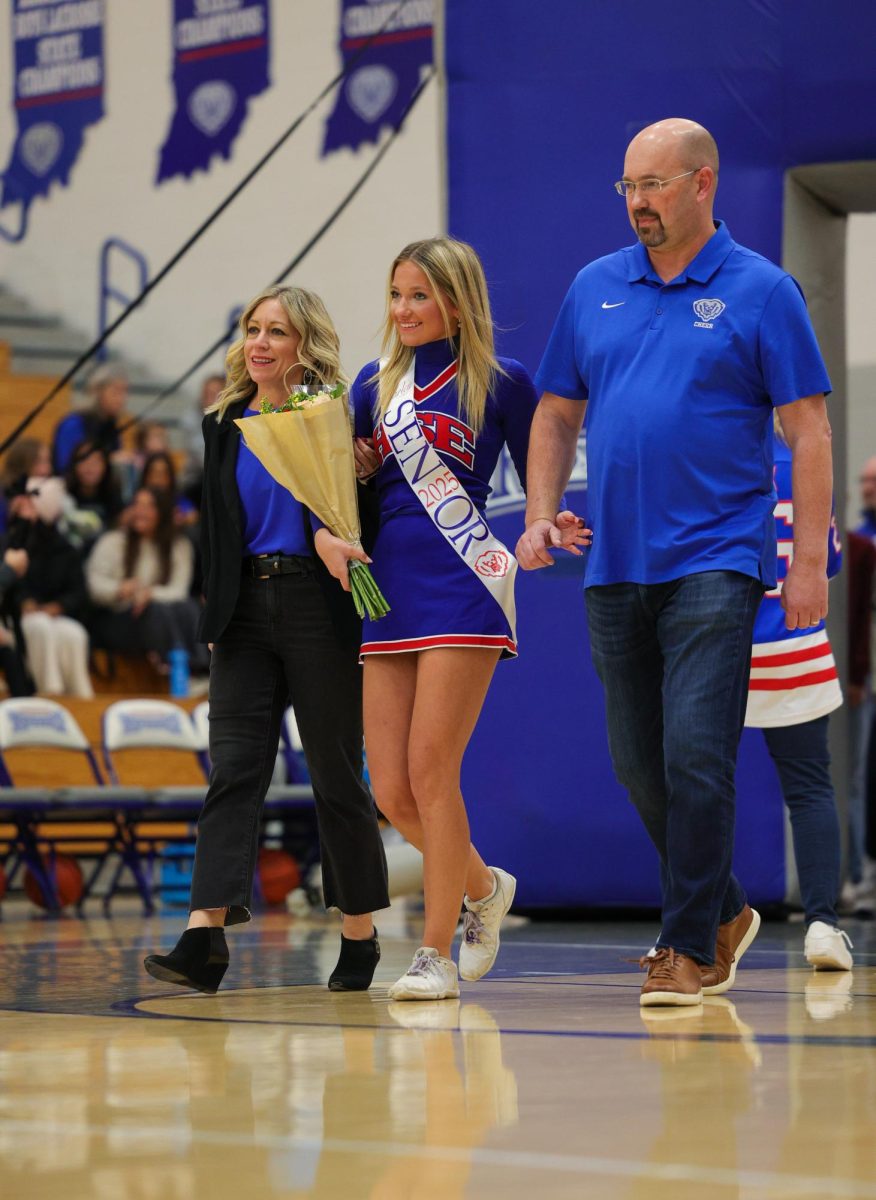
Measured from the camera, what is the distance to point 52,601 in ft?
42.8

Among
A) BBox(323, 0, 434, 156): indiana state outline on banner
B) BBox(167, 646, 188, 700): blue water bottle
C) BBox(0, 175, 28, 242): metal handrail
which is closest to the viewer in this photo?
BBox(167, 646, 188, 700): blue water bottle

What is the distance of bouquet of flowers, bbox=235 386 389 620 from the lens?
170 inches

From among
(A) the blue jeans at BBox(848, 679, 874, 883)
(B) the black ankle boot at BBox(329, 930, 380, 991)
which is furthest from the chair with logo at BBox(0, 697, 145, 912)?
(B) the black ankle boot at BBox(329, 930, 380, 991)

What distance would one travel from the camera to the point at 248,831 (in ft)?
14.8

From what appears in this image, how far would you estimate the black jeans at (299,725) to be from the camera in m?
4.53

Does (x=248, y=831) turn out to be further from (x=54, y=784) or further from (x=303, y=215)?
(x=303, y=215)

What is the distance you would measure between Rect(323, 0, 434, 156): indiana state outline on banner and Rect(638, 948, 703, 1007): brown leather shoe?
1069cm

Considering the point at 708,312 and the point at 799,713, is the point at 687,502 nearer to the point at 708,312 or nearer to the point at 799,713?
the point at 708,312

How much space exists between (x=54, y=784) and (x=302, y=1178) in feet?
28.3

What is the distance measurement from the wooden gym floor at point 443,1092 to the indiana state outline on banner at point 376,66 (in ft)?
33.2

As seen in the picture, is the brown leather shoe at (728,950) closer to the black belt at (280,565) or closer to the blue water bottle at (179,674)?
the black belt at (280,565)

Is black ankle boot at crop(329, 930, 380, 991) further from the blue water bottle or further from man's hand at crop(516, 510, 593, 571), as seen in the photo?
the blue water bottle

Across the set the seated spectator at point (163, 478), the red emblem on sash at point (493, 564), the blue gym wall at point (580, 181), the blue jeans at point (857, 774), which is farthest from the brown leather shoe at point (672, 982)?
the seated spectator at point (163, 478)

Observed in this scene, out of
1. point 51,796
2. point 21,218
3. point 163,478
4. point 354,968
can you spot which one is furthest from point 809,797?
point 21,218
